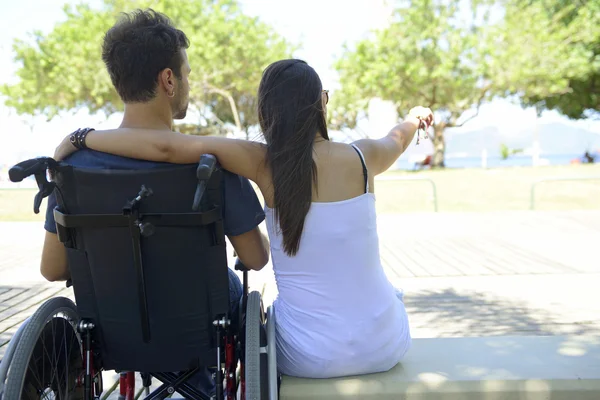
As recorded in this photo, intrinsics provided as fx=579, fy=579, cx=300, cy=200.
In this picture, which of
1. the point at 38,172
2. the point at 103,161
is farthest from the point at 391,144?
the point at 38,172

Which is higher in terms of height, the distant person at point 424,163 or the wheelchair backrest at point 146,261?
the wheelchair backrest at point 146,261

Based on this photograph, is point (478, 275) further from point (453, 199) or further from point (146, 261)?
point (453, 199)

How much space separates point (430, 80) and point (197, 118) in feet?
57.3

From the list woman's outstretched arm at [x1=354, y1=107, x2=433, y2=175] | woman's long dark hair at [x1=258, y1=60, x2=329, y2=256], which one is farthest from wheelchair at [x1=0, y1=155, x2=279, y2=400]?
woman's outstretched arm at [x1=354, y1=107, x2=433, y2=175]

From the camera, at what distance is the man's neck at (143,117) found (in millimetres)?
2193

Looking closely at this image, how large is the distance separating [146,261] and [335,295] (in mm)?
731

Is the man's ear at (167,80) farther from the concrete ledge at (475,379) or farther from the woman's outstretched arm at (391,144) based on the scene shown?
the concrete ledge at (475,379)

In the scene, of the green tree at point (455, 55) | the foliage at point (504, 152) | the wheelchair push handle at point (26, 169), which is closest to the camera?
the wheelchair push handle at point (26, 169)

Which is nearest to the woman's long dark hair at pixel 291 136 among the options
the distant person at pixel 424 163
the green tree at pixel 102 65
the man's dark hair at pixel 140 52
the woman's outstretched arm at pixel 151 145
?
the woman's outstretched arm at pixel 151 145

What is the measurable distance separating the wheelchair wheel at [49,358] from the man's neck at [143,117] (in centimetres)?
71

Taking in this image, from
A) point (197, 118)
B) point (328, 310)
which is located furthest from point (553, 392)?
point (197, 118)

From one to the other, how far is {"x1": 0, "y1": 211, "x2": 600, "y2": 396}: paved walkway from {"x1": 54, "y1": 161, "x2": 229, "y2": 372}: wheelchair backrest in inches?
104

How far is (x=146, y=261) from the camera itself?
1991mm

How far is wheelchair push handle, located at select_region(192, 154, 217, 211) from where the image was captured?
5.63 ft
